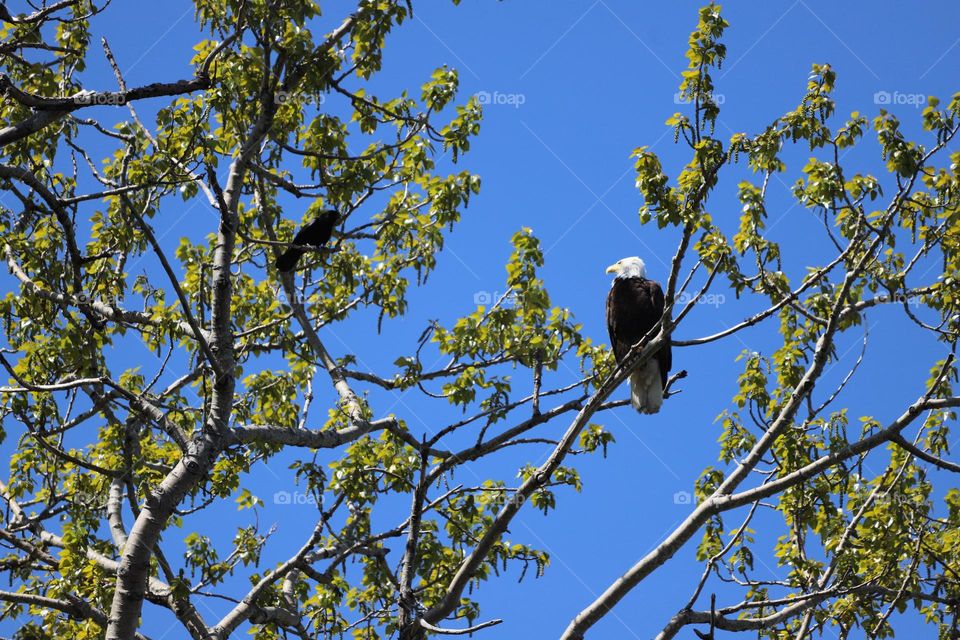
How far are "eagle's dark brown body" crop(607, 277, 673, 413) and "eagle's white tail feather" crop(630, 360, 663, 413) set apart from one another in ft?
0.13

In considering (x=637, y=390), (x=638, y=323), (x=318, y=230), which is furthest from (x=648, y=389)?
(x=318, y=230)

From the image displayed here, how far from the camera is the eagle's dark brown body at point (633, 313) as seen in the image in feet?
25.1

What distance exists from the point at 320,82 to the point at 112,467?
3.01 m

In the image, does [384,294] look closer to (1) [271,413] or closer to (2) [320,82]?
(1) [271,413]

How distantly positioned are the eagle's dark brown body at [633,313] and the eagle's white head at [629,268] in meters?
0.13

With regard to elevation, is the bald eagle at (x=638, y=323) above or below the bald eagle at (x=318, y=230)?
below

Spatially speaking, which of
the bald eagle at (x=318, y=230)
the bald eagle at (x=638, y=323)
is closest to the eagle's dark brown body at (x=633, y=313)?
the bald eagle at (x=638, y=323)

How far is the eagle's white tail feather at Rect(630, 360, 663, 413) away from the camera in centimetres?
735

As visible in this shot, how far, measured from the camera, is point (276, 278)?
7422 millimetres

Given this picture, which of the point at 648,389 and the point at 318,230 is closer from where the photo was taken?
the point at 318,230

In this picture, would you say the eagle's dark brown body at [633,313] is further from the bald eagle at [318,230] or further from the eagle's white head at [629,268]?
the bald eagle at [318,230]

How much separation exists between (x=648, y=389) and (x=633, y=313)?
2.60 feet

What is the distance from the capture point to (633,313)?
7941 mm

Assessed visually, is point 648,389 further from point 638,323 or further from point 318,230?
point 318,230
